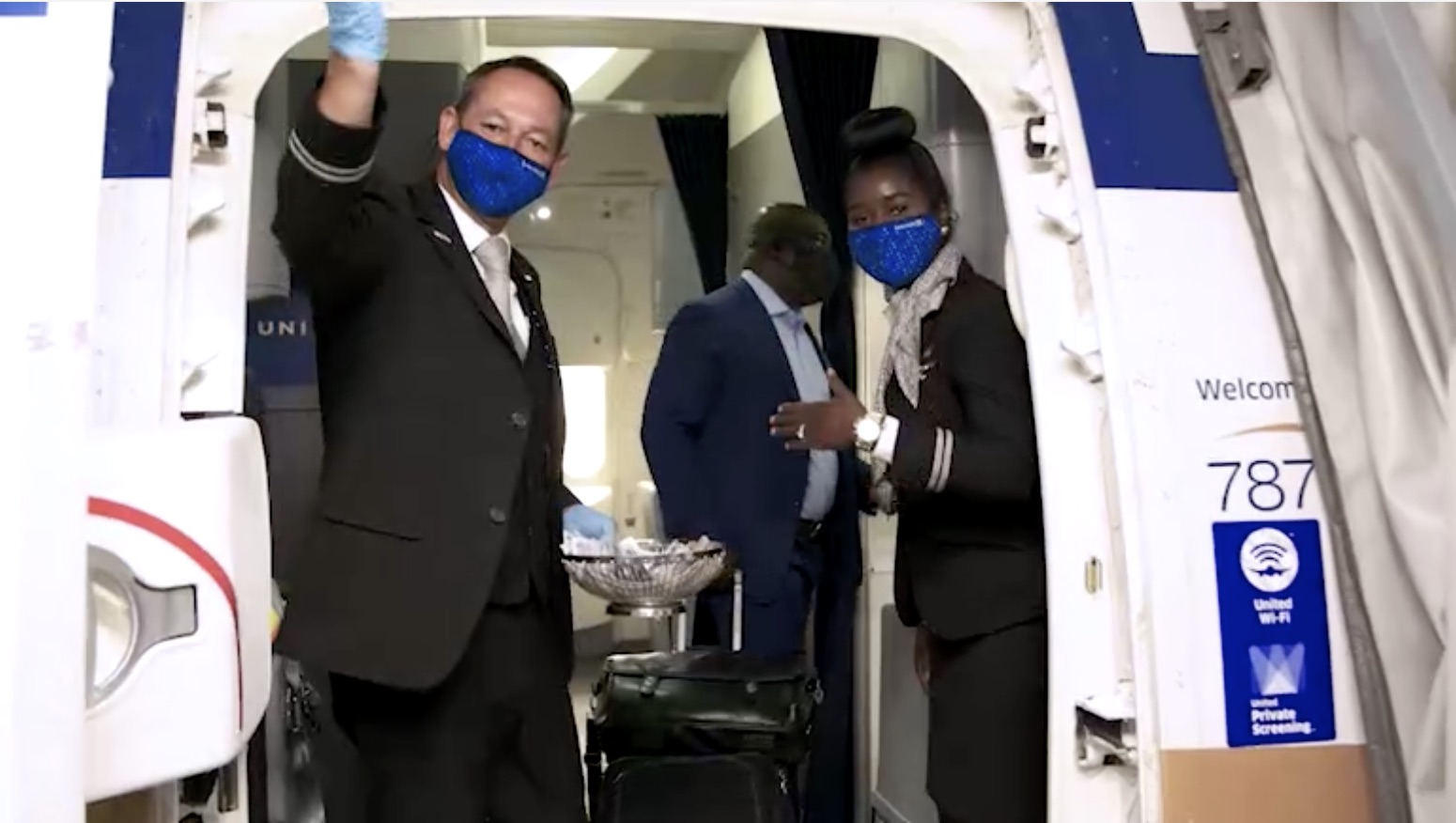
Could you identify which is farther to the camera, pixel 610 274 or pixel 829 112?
Answer: pixel 610 274

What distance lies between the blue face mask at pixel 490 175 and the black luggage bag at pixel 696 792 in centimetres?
111

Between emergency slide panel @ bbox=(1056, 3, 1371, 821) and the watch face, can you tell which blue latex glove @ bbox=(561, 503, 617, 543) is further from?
emergency slide panel @ bbox=(1056, 3, 1371, 821)

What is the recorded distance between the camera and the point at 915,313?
1.96 m

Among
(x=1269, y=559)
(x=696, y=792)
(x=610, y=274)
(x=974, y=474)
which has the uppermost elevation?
(x=610, y=274)

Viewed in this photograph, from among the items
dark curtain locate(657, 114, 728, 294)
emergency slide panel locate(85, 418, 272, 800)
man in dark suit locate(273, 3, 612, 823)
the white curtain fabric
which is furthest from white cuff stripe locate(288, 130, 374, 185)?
dark curtain locate(657, 114, 728, 294)

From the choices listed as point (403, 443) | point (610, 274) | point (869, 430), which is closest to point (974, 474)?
point (869, 430)

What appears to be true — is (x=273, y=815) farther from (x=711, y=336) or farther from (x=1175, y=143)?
(x=1175, y=143)

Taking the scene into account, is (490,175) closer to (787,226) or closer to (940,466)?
(940,466)

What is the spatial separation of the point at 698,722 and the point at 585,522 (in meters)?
0.63

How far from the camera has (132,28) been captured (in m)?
1.48

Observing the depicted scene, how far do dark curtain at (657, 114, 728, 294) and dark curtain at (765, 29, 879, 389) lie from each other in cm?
240

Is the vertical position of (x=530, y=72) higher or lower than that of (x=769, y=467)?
higher

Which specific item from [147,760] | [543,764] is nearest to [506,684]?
[543,764]

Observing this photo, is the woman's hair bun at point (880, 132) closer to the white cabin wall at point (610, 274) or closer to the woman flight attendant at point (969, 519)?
the woman flight attendant at point (969, 519)
